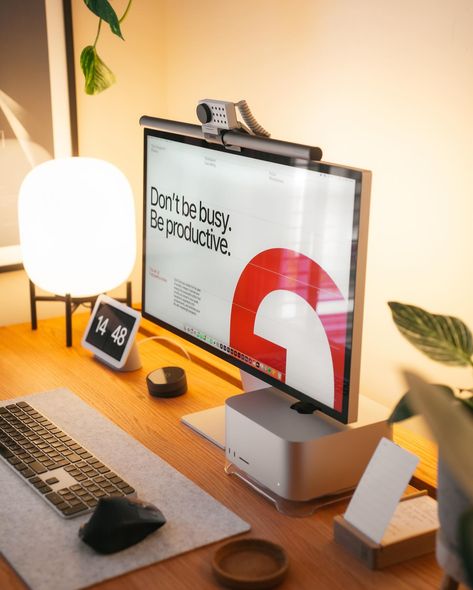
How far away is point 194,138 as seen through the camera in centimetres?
142

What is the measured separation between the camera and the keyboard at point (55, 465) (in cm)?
121

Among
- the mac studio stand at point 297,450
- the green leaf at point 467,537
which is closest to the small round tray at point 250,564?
the mac studio stand at point 297,450

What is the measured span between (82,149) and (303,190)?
101 centimetres

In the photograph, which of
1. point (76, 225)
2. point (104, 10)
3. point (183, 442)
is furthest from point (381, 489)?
point (104, 10)

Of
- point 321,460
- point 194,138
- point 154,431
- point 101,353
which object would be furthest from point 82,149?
point 321,460

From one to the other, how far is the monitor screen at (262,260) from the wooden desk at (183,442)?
6.0 inches

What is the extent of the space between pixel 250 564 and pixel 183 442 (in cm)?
38

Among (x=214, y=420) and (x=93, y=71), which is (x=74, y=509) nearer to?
(x=214, y=420)

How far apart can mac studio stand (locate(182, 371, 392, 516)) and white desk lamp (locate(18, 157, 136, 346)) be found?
0.59 metres

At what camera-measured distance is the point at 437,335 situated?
3.11ft

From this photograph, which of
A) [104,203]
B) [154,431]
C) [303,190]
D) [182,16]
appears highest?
[182,16]

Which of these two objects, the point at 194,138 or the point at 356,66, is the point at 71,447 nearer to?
the point at 194,138

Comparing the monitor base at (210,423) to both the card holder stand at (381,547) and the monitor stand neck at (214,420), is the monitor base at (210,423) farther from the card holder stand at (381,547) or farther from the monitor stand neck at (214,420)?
the card holder stand at (381,547)

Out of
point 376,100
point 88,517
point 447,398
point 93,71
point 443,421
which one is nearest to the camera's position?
point 443,421
